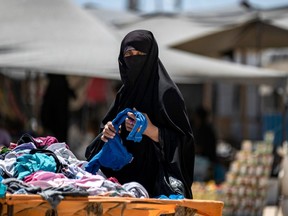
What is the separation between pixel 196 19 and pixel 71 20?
18.9 feet

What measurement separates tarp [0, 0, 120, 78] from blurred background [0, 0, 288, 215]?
0.04ft

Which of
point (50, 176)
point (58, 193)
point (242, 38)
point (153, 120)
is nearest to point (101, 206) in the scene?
point (58, 193)

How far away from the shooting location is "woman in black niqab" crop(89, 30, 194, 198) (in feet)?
13.0

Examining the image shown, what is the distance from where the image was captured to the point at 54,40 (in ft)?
26.6

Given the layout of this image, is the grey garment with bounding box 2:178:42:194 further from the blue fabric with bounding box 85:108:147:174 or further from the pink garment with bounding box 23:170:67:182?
the blue fabric with bounding box 85:108:147:174

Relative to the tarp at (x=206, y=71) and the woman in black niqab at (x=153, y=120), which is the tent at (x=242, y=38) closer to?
the tarp at (x=206, y=71)

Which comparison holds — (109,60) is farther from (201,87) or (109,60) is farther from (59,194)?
(201,87)

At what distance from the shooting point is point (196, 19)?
14188mm

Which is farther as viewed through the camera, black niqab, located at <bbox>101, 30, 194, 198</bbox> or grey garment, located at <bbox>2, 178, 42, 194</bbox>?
black niqab, located at <bbox>101, 30, 194, 198</bbox>

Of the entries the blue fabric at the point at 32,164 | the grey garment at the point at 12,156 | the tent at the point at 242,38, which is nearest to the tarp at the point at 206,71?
the tent at the point at 242,38

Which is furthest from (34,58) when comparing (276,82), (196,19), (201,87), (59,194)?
(201,87)

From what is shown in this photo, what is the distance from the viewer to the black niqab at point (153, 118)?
13.0ft

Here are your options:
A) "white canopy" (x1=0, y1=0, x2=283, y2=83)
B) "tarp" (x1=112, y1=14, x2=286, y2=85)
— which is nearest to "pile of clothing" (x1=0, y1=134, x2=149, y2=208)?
"white canopy" (x1=0, y1=0, x2=283, y2=83)

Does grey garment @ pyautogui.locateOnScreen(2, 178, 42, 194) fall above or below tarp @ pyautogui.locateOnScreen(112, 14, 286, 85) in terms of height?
below
